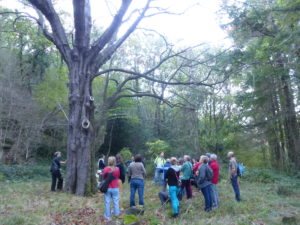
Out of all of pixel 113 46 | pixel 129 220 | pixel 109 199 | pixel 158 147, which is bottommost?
pixel 129 220

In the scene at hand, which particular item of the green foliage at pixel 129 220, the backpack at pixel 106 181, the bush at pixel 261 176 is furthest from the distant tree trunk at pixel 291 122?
the green foliage at pixel 129 220

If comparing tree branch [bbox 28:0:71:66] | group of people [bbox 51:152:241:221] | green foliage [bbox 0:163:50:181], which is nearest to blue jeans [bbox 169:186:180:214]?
group of people [bbox 51:152:241:221]

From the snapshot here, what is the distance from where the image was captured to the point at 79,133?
15109 millimetres

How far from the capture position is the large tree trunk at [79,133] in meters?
15.0

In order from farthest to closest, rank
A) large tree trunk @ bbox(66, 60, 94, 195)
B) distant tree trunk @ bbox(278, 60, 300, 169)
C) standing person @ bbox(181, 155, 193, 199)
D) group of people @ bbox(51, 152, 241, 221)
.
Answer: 1. distant tree trunk @ bbox(278, 60, 300, 169)
2. large tree trunk @ bbox(66, 60, 94, 195)
3. standing person @ bbox(181, 155, 193, 199)
4. group of people @ bbox(51, 152, 241, 221)

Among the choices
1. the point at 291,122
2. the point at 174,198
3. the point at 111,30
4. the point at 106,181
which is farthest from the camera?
the point at 291,122

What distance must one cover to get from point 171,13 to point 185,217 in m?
8.57

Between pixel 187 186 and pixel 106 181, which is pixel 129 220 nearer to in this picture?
pixel 106 181

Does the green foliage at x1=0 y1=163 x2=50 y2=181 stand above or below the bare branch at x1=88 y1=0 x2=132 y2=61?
below

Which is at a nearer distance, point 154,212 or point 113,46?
point 154,212

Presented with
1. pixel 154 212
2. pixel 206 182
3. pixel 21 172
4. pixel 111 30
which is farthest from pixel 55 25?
pixel 21 172

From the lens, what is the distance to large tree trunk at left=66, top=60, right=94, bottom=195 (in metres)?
15.0

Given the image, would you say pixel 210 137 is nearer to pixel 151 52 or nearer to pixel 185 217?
pixel 151 52

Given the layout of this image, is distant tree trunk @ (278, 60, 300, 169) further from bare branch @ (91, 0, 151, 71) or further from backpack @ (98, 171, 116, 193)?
backpack @ (98, 171, 116, 193)
